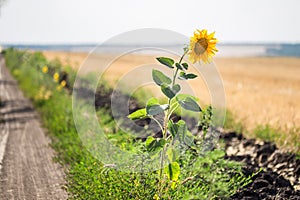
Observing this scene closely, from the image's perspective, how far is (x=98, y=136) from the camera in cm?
644

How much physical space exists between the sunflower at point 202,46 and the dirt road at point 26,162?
238 cm

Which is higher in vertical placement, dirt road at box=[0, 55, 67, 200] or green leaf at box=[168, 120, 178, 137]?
green leaf at box=[168, 120, 178, 137]

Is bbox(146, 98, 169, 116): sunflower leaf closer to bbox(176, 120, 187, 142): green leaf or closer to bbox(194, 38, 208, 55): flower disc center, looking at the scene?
bbox(176, 120, 187, 142): green leaf

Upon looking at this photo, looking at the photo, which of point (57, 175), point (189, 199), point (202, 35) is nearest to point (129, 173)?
point (189, 199)

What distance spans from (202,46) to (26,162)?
3.93 metres

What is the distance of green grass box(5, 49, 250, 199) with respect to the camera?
349 cm

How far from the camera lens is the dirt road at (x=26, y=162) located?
210 inches

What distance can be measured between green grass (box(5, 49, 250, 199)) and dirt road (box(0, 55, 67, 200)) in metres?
0.18

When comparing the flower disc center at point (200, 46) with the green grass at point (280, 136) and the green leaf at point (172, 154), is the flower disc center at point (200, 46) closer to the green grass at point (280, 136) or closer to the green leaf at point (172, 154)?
the green leaf at point (172, 154)

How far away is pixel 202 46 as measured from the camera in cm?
364

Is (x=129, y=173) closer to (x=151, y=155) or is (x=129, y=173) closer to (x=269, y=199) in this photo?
(x=151, y=155)

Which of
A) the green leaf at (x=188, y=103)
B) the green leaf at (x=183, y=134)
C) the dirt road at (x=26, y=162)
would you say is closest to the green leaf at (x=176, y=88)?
the green leaf at (x=188, y=103)

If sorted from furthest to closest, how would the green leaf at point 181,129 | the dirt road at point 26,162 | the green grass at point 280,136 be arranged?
the green grass at point 280,136 → the dirt road at point 26,162 → the green leaf at point 181,129

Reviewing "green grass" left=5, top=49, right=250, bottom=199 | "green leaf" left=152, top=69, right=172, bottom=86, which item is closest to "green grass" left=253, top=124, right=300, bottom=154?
"green grass" left=5, top=49, right=250, bottom=199
